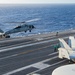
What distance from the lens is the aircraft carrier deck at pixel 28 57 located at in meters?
34.8

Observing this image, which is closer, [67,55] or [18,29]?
[67,55]

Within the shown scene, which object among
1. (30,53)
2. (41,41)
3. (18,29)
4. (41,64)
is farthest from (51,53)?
(18,29)

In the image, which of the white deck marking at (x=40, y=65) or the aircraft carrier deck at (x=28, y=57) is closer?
the aircraft carrier deck at (x=28, y=57)

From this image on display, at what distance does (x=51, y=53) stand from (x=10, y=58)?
7974 millimetres

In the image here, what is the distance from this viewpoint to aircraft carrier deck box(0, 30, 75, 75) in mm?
34750

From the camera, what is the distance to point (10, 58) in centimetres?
4112

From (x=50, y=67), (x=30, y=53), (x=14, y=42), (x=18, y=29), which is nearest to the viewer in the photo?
(x=50, y=67)

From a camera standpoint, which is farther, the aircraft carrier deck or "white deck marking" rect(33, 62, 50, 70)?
"white deck marking" rect(33, 62, 50, 70)

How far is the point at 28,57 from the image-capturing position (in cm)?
4184

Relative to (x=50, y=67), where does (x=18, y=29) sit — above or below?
above

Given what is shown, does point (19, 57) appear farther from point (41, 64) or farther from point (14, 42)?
point (14, 42)

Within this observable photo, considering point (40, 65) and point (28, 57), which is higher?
point (28, 57)

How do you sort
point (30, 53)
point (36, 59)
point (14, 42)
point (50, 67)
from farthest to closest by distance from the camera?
point (14, 42)
point (30, 53)
point (36, 59)
point (50, 67)

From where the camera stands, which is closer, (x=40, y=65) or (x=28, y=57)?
(x=40, y=65)
